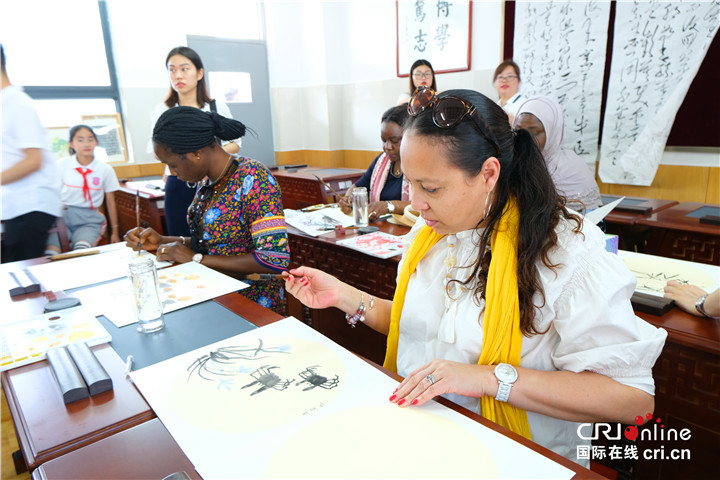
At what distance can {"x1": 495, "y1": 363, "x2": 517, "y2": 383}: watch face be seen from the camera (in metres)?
0.77

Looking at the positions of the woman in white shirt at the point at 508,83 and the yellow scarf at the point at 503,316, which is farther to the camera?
the woman in white shirt at the point at 508,83

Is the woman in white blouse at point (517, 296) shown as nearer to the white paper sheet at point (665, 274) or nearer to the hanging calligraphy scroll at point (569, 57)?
the white paper sheet at point (665, 274)

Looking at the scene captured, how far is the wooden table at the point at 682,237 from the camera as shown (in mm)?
2052

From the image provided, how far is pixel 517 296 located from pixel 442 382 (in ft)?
0.71

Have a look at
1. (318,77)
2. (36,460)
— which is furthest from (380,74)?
(36,460)

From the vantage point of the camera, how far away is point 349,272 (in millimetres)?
1903

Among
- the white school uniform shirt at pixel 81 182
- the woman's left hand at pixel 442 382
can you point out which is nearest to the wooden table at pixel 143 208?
the white school uniform shirt at pixel 81 182

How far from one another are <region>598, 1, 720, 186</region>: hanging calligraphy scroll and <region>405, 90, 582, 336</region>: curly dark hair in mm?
2778

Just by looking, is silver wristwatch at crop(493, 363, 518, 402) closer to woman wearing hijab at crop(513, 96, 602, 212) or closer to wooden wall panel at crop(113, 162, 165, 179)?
woman wearing hijab at crop(513, 96, 602, 212)

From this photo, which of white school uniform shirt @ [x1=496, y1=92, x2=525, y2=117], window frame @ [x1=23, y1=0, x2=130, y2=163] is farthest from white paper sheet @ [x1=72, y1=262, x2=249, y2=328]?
window frame @ [x1=23, y1=0, x2=130, y2=163]

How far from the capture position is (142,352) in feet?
3.01

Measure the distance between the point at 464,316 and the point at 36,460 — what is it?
28.5 inches

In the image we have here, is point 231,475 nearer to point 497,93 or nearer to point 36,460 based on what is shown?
point 36,460

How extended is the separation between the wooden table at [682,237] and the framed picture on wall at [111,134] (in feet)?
15.0
